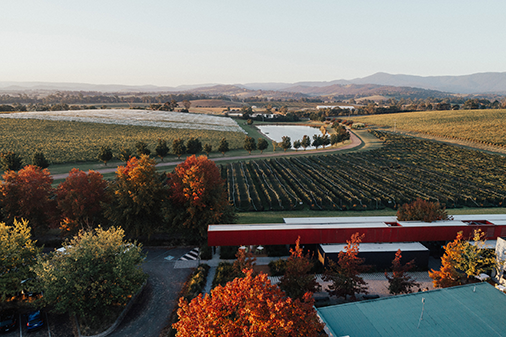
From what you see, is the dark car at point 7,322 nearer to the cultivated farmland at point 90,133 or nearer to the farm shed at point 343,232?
the farm shed at point 343,232

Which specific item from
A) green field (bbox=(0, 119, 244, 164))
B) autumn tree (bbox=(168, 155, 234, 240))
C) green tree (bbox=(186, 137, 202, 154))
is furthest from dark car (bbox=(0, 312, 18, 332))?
green tree (bbox=(186, 137, 202, 154))

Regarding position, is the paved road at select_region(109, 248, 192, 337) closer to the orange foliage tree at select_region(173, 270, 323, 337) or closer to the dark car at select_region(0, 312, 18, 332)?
the dark car at select_region(0, 312, 18, 332)

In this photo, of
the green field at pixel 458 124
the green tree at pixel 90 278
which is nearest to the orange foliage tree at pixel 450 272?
the green tree at pixel 90 278

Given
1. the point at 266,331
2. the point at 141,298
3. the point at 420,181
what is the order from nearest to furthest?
the point at 266,331
the point at 141,298
the point at 420,181

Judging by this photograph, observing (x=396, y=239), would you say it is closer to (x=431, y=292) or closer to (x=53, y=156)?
(x=431, y=292)

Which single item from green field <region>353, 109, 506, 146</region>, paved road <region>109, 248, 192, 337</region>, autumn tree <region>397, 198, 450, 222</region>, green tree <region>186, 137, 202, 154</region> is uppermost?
green field <region>353, 109, 506, 146</region>

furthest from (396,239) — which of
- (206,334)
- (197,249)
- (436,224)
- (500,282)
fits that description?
(206,334)
